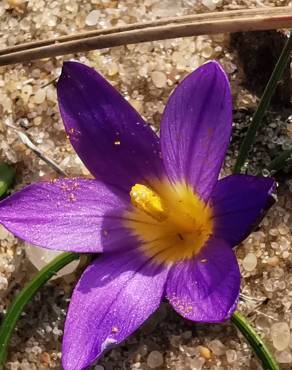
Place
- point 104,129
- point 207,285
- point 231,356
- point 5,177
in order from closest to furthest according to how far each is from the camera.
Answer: point 207,285
point 104,129
point 231,356
point 5,177

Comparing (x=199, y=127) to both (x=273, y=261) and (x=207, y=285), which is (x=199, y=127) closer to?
(x=207, y=285)

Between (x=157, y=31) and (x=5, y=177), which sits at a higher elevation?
(x=157, y=31)

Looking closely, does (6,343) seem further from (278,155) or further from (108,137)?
(278,155)

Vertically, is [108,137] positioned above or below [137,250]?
above

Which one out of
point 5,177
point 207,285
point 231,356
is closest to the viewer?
point 207,285

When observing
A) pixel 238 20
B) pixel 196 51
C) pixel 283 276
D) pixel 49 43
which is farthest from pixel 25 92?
pixel 283 276

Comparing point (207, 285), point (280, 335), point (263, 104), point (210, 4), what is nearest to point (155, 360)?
point (280, 335)

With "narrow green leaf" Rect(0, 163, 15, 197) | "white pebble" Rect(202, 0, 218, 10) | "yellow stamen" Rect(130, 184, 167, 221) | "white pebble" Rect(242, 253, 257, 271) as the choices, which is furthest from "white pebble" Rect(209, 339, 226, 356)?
"white pebble" Rect(202, 0, 218, 10)
